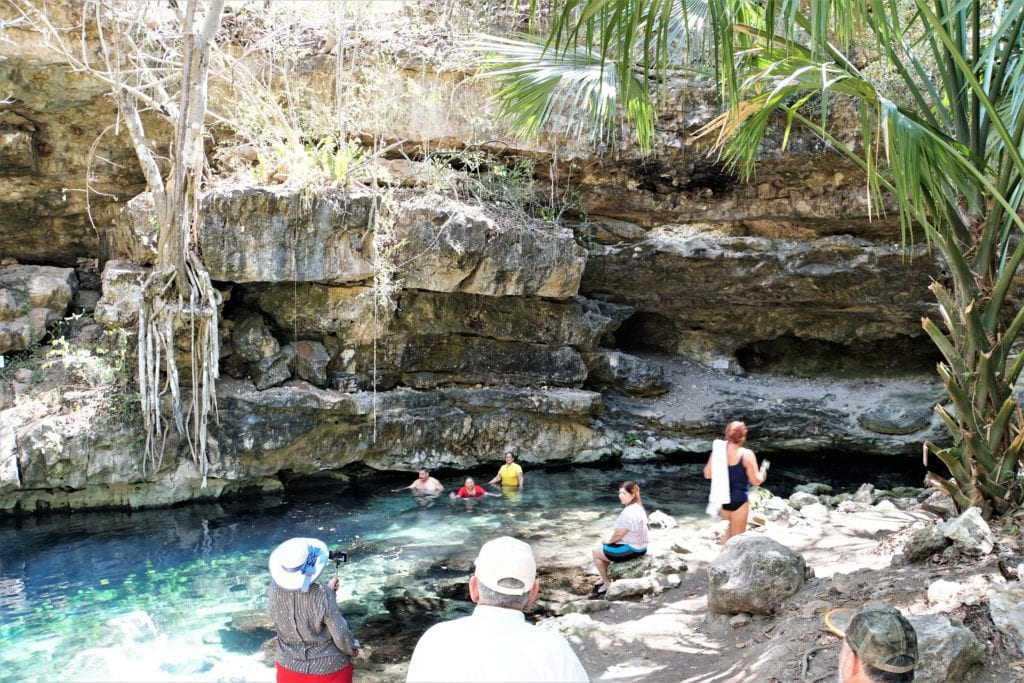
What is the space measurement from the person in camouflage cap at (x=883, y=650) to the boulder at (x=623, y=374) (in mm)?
11468

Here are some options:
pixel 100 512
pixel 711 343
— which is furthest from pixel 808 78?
pixel 711 343

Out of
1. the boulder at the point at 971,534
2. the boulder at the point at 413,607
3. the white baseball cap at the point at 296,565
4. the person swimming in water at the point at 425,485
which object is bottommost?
the person swimming in water at the point at 425,485

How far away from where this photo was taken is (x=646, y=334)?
1617 centimetres

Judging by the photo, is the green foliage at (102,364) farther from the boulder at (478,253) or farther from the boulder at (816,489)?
the boulder at (816,489)

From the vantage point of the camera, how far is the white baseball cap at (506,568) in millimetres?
1889

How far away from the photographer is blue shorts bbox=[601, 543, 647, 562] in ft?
21.3

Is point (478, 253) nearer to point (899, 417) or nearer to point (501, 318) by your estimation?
point (501, 318)

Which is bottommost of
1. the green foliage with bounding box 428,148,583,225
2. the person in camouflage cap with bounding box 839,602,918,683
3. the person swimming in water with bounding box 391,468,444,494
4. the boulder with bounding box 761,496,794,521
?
the person swimming in water with bounding box 391,468,444,494

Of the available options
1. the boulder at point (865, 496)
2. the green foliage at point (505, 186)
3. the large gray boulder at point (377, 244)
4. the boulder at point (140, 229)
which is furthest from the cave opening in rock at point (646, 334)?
the boulder at point (140, 229)

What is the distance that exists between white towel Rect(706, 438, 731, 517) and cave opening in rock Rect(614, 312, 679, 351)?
32.5ft

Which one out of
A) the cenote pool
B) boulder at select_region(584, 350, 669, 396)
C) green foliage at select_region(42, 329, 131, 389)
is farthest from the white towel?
green foliage at select_region(42, 329, 131, 389)

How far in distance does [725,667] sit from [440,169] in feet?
29.4

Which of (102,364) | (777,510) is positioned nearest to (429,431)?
(102,364)

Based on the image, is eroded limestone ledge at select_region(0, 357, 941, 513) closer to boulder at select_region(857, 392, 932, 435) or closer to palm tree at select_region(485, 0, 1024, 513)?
boulder at select_region(857, 392, 932, 435)
